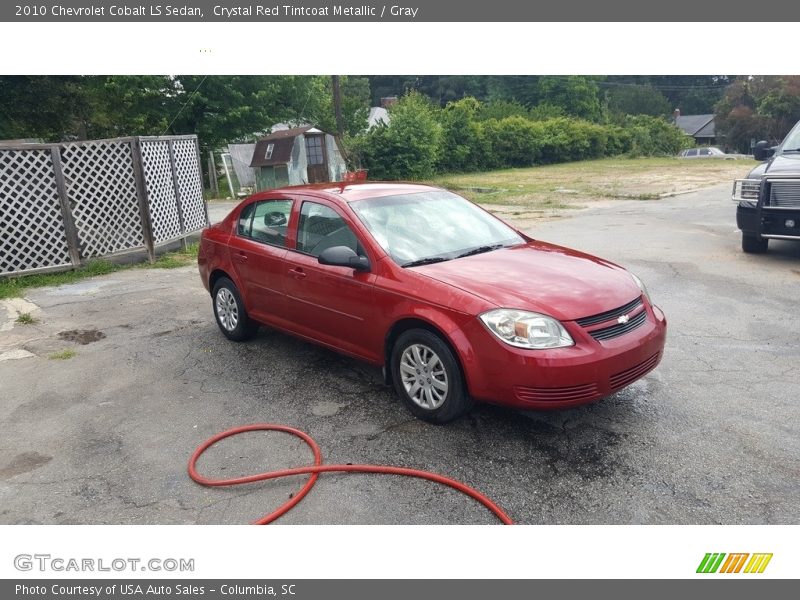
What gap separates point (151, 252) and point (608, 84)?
250ft

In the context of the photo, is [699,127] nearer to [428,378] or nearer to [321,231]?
[321,231]

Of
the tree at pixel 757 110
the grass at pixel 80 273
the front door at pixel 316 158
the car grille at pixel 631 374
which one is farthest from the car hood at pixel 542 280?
the tree at pixel 757 110

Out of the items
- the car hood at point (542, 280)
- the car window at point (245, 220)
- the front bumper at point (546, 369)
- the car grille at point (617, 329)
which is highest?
the car window at point (245, 220)

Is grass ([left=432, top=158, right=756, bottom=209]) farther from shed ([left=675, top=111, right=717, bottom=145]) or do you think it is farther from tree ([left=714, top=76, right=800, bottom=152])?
shed ([left=675, top=111, right=717, bottom=145])

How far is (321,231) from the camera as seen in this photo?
16.1 feet

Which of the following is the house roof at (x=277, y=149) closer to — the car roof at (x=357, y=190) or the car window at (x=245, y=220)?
the car window at (x=245, y=220)

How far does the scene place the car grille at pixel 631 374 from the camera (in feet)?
12.2

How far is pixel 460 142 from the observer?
121ft

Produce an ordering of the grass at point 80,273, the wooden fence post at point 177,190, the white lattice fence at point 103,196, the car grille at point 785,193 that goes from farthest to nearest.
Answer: the wooden fence post at point 177,190 < the white lattice fence at point 103,196 < the grass at point 80,273 < the car grille at point 785,193

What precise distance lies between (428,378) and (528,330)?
78 centimetres

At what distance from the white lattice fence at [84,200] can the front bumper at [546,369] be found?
808cm

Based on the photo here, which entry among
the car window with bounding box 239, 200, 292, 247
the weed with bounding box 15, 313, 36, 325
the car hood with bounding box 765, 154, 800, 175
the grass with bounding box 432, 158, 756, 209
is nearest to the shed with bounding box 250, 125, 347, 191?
the grass with bounding box 432, 158, 756, 209

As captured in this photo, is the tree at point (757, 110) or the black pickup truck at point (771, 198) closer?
the black pickup truck at point (771, 198)

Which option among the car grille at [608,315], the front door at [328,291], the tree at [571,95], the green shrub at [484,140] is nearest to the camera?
the car grille at [608,315]
